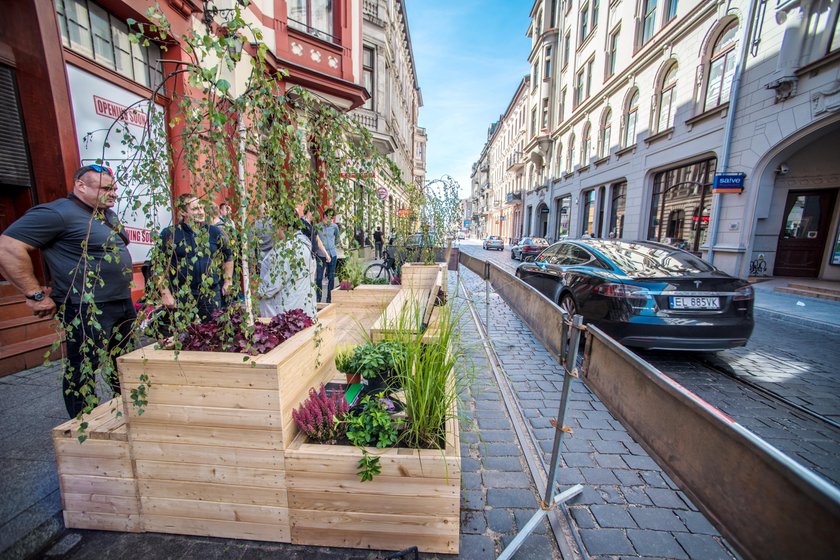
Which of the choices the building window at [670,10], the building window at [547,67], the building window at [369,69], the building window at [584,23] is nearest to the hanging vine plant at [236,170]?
the building window at [369,69]

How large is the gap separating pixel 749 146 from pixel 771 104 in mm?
1106

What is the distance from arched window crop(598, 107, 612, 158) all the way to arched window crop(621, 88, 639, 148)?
4.78 ft

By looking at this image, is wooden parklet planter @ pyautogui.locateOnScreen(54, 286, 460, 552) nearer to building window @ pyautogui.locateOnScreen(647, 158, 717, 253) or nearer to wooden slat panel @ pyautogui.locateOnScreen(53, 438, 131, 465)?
wooden slat panel @ pyautogui.locateOnScreen(53, 438, 131, 465)

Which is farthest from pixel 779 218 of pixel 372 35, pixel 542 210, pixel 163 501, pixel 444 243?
pixel 542 210

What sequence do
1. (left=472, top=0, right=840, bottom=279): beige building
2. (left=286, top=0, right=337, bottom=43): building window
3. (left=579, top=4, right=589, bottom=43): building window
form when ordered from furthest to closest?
1. (left=579, top=4, right=589, bottom=43): building window
2. (left=472, top=0, right=840, bottom=279): beige building
3. (left=286, top=0, right=337, bottom=43): building window

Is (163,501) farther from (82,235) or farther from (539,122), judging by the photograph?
(539,122)

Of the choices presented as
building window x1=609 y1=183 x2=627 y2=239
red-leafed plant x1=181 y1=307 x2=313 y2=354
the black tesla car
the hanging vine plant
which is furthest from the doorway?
red-leafed plant x1=181 y1=307 x2=313 y2=354

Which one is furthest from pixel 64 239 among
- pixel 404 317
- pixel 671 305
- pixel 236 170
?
pixel 671 305

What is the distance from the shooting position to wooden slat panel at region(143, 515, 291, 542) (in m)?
1.97

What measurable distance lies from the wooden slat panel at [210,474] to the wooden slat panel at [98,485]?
0.35ft

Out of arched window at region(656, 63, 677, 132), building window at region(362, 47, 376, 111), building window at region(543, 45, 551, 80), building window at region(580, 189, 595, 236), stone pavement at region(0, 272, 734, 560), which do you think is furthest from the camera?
building window at region(543, 45, 551, 80)

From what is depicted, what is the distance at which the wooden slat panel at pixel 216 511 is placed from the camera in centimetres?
195

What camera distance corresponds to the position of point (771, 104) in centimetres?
952

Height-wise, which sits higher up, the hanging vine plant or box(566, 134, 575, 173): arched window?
box(566, 134, 575, 173): arched window
